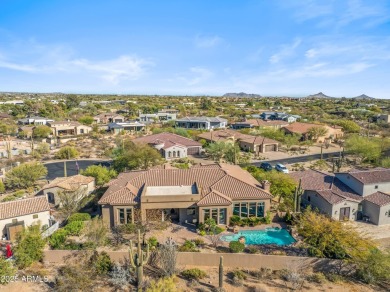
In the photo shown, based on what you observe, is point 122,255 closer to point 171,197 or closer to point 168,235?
point 168,235

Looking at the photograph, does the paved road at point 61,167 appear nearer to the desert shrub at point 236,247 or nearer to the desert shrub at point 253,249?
the desert shrub at point 236,247

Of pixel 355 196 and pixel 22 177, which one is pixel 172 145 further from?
pixel 355 196

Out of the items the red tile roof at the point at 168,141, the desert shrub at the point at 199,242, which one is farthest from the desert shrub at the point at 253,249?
the red tile roof at the point at 168,141

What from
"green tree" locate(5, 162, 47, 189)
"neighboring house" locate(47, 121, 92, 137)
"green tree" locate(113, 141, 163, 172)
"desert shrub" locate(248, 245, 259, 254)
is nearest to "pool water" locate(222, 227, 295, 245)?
"desert shrub" locate(248, 245, 259, 254)

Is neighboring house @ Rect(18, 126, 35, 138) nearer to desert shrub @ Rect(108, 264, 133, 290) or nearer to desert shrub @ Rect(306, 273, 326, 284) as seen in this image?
desert shrub @ Rect(108, 264, 133, 290)

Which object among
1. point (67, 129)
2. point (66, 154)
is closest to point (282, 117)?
point (67, 129)
